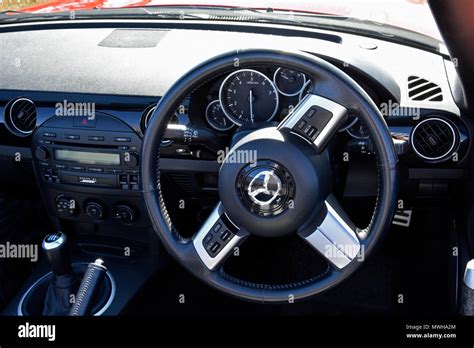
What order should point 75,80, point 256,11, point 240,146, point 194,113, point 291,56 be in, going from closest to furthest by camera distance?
point 291,56, point 240,146, point 194,113, point 75,80, point 256,11

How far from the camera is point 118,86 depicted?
7.86ft

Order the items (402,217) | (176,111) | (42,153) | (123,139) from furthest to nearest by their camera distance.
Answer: (402,217) < (42,153) < (123,139) < (176,111)

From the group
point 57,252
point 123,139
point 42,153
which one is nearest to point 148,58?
point 123,139

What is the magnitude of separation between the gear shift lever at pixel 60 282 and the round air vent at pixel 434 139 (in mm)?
1407

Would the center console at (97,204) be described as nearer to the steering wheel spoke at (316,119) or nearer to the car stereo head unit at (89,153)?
the car stereo head unit at (89,153)

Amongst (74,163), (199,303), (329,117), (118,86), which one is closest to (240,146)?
(329,117)

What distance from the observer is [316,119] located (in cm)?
177

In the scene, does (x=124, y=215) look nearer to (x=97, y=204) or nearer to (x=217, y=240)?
(x=97, y=204)

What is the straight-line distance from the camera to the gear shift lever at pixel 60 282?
2467mm

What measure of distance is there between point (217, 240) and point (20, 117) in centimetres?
114

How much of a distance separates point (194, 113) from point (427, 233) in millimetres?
1243

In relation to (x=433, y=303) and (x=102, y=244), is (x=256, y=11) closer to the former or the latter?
(x=102, y=244)

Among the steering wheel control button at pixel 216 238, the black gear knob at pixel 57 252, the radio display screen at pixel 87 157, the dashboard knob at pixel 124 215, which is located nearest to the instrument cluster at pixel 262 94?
the steering wheel control button at pixel 216 238

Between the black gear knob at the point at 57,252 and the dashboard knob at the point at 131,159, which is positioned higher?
the dashboard knob at the point at 131,159
